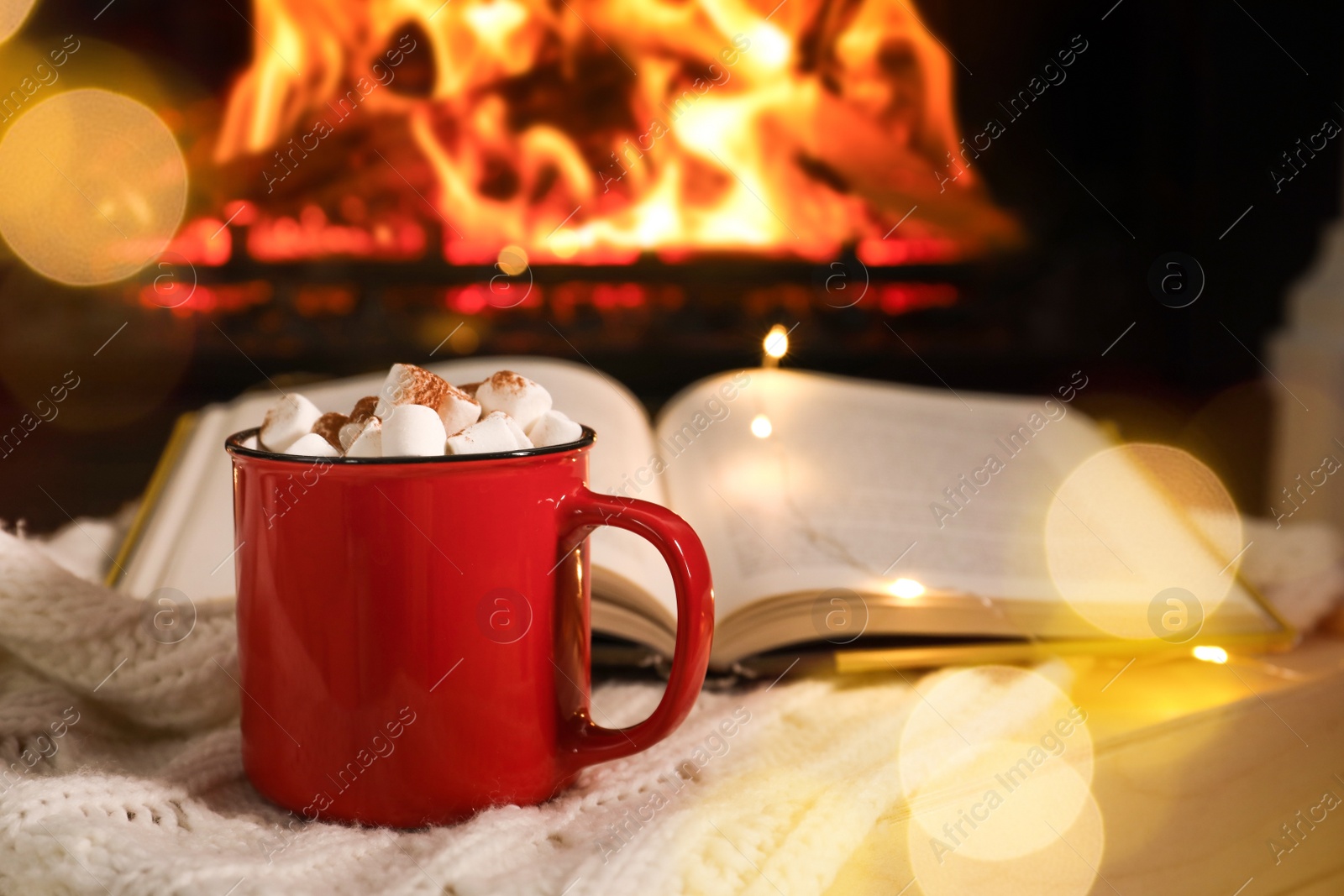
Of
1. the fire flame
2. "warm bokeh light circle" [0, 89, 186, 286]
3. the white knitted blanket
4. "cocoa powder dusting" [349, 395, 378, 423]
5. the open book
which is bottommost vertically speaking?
the white knitted blanket

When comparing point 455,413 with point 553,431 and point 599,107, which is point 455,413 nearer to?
point 553,431

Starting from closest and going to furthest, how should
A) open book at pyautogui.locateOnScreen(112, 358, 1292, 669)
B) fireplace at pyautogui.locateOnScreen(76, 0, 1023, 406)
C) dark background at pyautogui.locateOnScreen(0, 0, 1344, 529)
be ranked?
open book at pyautogui.locateOnScreen(112, 358, 1292, 669)
dark background at pyautogui.locateOnScreen(0, 0, 1344, 529)
fireplace at pyautogui.locateOnScreen(76, 0, 1023, 406)

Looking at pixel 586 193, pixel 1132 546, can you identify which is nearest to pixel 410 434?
pixel 1132 546

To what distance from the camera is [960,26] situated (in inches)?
61.5

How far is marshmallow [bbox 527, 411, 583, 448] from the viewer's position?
394 mm

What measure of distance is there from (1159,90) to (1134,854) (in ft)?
4.58

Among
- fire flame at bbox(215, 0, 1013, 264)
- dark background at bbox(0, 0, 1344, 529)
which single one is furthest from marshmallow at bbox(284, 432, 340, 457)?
fire flame at bbox(215, 0, 1013, 264)

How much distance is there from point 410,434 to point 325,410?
0.35 metres

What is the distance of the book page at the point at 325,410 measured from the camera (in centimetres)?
52

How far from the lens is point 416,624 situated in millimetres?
354

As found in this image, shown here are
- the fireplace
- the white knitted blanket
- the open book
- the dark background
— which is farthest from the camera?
the fireplace

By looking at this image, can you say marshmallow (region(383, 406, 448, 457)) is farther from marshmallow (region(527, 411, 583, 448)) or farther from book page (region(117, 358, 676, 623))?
book page (region(117, 358, 676, 623))

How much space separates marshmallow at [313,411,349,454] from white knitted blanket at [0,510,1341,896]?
0.12m

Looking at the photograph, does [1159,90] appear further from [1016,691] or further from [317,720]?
[317,720]
